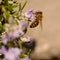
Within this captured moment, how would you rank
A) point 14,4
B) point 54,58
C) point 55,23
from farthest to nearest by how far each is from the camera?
point 55,23 < point 54,58 < point 14,4

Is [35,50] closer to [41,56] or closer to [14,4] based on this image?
[41,56]

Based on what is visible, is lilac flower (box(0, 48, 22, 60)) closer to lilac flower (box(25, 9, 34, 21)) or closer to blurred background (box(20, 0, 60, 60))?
lilac flower (box(25, 9, 34, 21))

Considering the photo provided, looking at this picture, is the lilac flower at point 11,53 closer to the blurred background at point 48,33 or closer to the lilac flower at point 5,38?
the lilac flower at point 5,38

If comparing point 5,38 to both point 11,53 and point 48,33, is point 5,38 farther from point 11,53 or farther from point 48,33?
point 48,33

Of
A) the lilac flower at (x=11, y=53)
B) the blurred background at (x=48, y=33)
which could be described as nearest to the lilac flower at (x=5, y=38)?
the lilac flower at (x=11, y=53)

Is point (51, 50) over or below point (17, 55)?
below

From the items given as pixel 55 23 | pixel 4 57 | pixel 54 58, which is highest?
pixel 4 57

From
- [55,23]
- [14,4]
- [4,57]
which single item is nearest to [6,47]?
[4,57]

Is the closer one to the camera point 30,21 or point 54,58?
point 30,21

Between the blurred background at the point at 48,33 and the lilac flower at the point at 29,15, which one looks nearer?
the lilac flower at the point at 29,15
